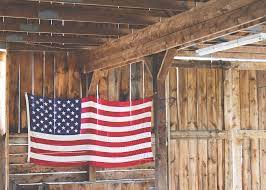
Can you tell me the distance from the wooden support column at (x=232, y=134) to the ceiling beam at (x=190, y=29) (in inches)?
151

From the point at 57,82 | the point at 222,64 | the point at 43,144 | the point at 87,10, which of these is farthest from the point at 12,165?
the point at 222,64

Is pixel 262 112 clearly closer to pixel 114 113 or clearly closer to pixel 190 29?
pixel 114 113

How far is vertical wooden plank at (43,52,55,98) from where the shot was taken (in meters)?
10.6

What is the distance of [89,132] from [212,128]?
9.66ft

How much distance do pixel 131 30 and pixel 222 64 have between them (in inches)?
154

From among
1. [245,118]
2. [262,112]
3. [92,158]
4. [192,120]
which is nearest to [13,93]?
[92,158]

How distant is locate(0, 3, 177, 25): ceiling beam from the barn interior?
15 millimetres

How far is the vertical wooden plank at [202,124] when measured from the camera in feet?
38.3

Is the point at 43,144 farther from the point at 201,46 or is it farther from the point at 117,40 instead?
the point at 201,46

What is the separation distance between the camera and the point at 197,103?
462 inches

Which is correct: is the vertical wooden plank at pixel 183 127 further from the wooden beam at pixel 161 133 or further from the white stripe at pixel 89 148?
the wooden beam at pixel 161 133

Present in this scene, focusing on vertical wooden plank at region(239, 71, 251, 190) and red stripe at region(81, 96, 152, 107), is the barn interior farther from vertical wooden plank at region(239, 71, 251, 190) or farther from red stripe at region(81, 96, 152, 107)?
red stripe at region(81, 96, 152, 107)

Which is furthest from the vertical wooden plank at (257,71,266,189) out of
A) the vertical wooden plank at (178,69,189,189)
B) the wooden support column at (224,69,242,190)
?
the vertical wooden plank at (178,69,189,189)

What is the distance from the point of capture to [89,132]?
35.3 feet
